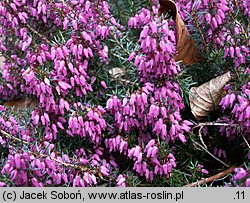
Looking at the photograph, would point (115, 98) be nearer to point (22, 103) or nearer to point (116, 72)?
point (116, 72)

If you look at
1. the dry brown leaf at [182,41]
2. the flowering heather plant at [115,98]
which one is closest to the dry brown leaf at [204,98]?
the flowering heather plant at [115,98]

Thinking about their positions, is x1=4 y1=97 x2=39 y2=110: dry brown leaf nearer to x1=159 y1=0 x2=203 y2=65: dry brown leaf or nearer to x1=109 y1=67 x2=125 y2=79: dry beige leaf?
A: x1=109 y1=67 x2=125 y2=79: dry beige leaf

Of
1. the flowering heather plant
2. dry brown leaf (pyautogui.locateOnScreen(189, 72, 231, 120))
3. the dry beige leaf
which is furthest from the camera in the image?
the dry beige leaf

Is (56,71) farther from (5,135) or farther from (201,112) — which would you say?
(201,112)

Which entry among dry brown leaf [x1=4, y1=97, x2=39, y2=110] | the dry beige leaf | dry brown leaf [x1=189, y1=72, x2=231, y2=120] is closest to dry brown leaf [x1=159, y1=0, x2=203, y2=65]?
dry brown leaf [x1=189, y1=72, x2=231, y2=120]

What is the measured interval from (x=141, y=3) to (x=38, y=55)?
136 cm

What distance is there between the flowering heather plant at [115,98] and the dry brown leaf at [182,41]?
0.06m

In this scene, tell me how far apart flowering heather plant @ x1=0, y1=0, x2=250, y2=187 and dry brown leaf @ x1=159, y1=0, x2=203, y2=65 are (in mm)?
60

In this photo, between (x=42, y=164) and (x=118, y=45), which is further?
(x=118, y=45)

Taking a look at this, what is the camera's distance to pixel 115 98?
160 inches

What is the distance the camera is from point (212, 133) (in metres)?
4.54

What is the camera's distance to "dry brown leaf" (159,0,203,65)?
425 centimetres

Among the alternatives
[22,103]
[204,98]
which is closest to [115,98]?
[204,98]

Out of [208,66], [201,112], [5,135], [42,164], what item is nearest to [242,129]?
[201,112]
